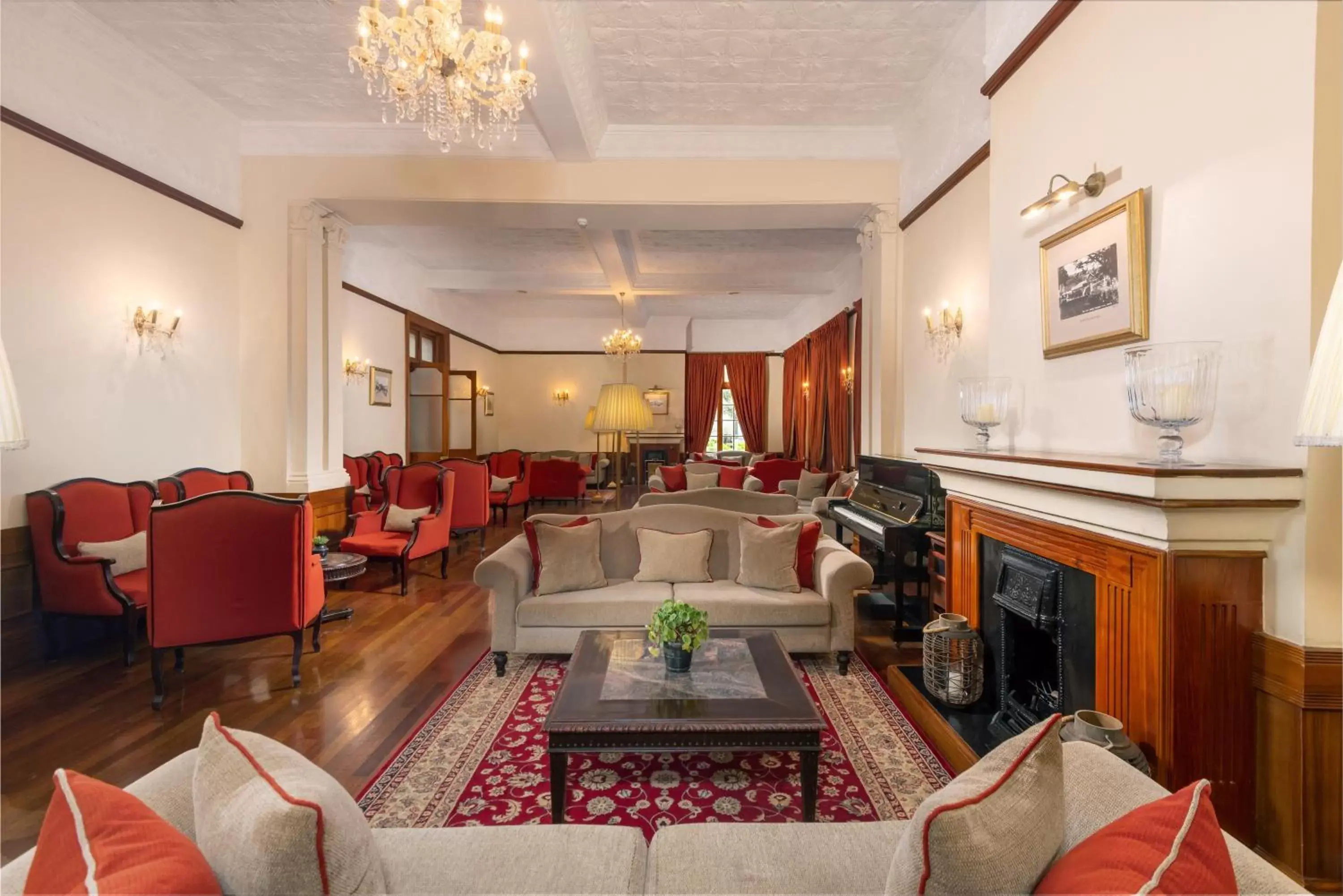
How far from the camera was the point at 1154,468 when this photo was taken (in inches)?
64.6

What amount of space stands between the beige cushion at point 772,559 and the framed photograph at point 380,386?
222 inches

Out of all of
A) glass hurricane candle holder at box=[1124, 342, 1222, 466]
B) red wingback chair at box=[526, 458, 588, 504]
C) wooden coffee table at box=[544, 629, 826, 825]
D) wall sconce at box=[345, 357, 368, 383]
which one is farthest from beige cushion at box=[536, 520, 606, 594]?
red wingback chair at box=[526, 458, 588, 504]

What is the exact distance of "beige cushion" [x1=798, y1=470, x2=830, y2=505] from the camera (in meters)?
7.36

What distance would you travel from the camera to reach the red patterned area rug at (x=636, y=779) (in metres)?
2.13

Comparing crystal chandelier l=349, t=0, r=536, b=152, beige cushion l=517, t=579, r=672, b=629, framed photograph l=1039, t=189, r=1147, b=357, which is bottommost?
beige cushion l=517, t=579, r=672, b=629

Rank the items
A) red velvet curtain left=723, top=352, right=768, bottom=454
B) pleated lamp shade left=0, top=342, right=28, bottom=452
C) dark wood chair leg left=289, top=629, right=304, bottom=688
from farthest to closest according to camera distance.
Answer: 1. red velvet curtain left=723, top=352, right=768, bottom=454
2. dark wood chair leg left=289, top=629, right=304, bottom=688
3. pleated lamp shade left=0, top=342, right=28, bottom=452

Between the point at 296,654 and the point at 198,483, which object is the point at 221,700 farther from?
the point at 198,483

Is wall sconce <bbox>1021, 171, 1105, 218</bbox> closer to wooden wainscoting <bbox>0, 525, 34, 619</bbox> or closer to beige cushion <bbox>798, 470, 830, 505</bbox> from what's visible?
beige cushion <bbox>798, 470, 830, 505</bbox>

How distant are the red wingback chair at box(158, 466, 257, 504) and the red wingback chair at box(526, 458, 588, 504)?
5142mm

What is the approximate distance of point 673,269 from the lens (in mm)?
8656

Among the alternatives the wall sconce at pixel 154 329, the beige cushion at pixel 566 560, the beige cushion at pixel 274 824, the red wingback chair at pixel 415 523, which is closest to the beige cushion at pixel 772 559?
the beige cushion at pixel 566 560

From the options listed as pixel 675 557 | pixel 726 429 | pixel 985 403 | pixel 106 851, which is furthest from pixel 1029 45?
pixel 726 429

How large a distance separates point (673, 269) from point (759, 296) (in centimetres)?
252

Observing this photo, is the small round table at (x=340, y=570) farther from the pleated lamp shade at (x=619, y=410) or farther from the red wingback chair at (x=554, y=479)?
the red wingback chair at (x=554, y=479)
